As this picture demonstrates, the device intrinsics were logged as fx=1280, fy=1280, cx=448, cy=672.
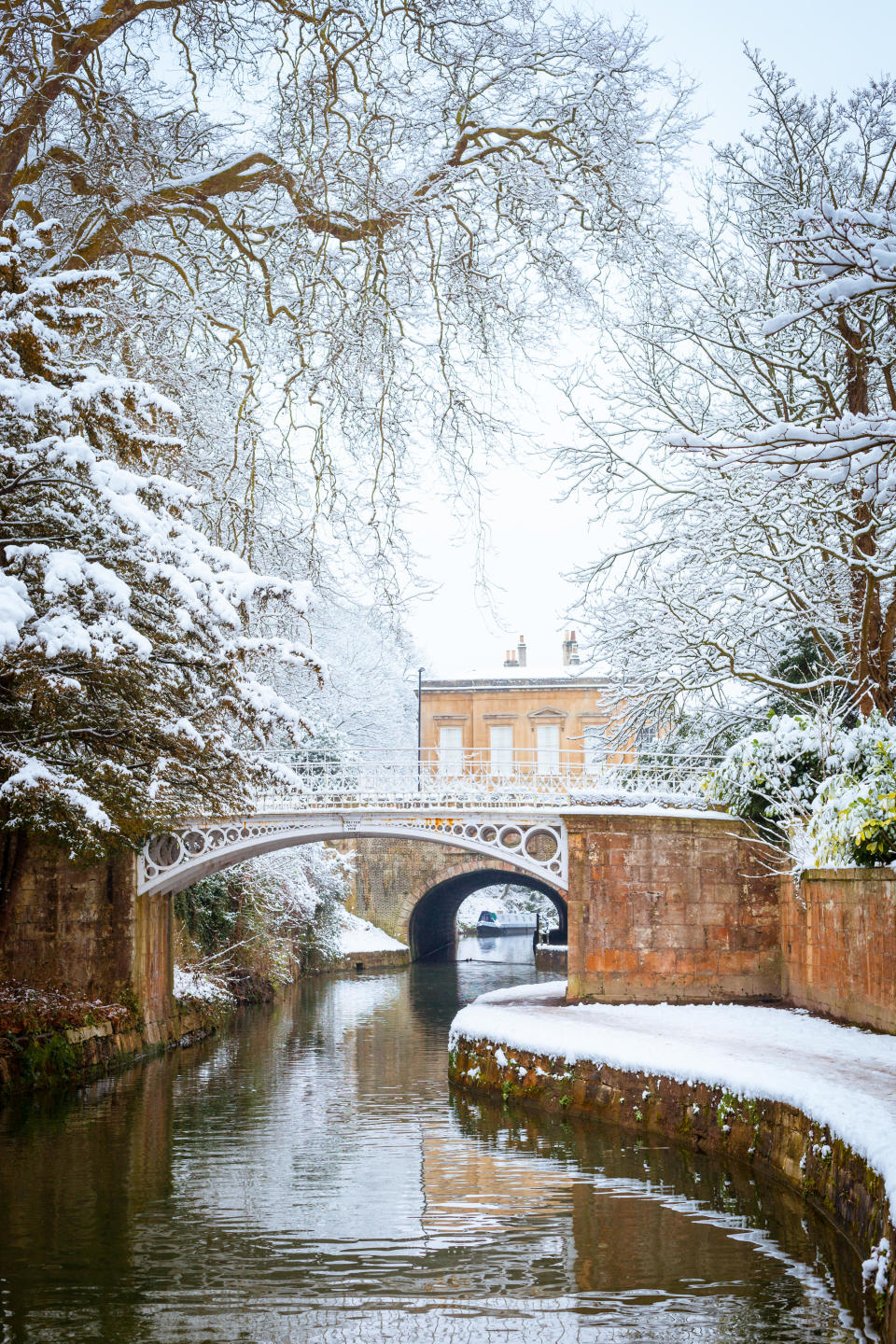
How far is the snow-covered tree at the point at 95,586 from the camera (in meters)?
6.92

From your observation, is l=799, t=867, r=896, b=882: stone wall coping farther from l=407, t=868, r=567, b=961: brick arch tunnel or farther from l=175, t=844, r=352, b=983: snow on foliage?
l=407, t=868, r=567, b=961: brick arch tunnel

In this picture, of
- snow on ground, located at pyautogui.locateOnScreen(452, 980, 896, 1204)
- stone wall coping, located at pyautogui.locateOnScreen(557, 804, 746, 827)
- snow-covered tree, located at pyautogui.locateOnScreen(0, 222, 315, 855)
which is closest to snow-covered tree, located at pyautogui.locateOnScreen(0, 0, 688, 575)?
snow-covered tree, located at pyautogui.locateOnScreen(0, 222, 315, 855)

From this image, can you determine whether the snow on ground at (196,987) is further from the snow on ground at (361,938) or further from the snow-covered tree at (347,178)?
the snow-covered tree at (347,178)

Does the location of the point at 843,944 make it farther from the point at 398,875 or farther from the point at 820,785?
the point at 398,875

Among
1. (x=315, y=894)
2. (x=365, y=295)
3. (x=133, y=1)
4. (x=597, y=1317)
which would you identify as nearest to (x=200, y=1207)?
(x=597, y=1317)

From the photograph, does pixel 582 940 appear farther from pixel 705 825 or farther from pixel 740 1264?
pixel 740 1264

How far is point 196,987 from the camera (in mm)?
18422

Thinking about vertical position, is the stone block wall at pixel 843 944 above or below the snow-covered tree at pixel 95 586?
below

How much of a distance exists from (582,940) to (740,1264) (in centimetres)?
787

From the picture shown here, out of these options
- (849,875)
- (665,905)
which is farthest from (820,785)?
(665,905)

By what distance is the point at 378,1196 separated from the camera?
825 centimetres

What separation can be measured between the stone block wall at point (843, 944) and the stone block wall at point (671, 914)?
15.0 inches

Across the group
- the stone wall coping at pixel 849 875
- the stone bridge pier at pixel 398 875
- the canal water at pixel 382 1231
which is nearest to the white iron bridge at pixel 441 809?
the stone wall coping at pixel 849 875

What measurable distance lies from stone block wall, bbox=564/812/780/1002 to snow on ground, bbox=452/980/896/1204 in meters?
0.48
